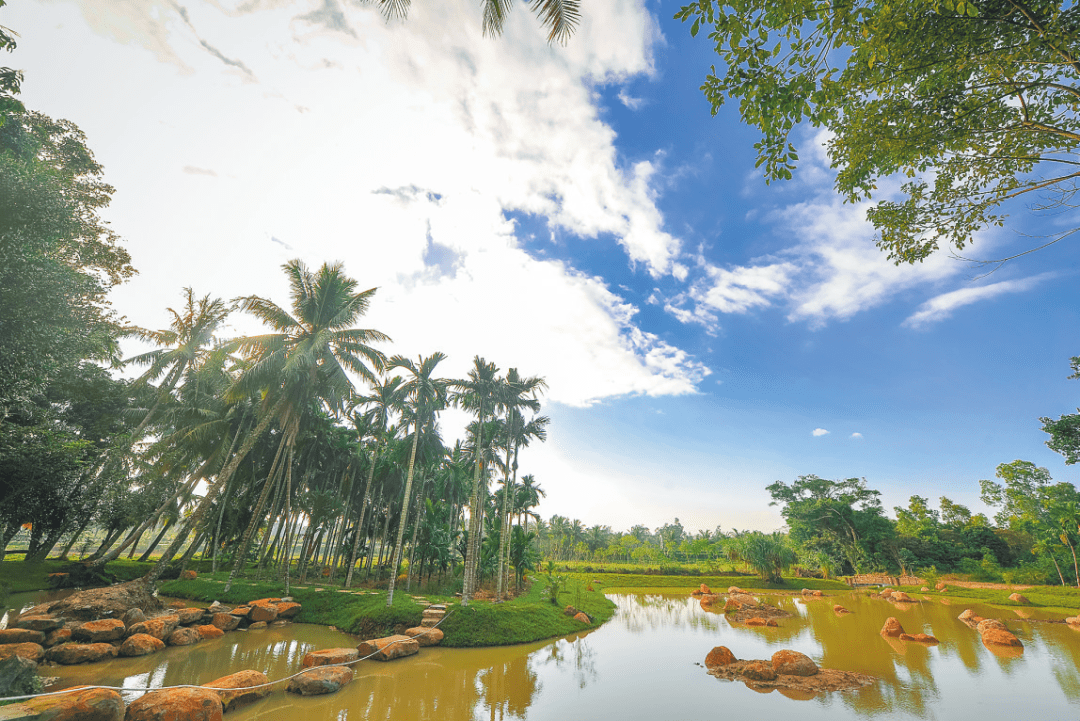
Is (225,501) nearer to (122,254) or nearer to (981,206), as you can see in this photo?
(122,254)

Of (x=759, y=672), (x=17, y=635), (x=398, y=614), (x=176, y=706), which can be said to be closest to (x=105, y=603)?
(x=17, y=635)

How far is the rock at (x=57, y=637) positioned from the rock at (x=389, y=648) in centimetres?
777

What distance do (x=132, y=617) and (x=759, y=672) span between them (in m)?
20.0

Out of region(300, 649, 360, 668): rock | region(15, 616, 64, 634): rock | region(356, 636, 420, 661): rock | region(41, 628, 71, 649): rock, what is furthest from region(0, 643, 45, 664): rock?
region(356, 636, 420, 661): rock

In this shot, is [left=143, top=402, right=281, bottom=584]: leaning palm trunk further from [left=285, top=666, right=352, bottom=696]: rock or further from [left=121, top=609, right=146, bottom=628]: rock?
[left=285, top=666, right=352, bottom=696]: rock

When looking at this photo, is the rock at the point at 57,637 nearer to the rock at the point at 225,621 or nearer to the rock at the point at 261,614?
the rock at the point at 225,621

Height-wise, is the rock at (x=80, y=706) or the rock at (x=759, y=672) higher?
the rock at (x=80, y=706)

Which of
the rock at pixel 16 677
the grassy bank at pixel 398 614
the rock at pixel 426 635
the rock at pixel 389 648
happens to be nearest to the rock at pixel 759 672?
the grassy bank at pixel 398 614

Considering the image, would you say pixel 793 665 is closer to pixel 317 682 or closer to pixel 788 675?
pixel 788 675

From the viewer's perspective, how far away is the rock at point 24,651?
32.3ft

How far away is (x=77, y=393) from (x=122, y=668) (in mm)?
17439

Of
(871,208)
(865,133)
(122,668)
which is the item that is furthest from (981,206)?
(122,668)

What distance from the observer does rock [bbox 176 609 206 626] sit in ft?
46.5

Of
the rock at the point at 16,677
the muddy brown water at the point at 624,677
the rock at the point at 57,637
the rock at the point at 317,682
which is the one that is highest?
the rock at the point at 16,677
